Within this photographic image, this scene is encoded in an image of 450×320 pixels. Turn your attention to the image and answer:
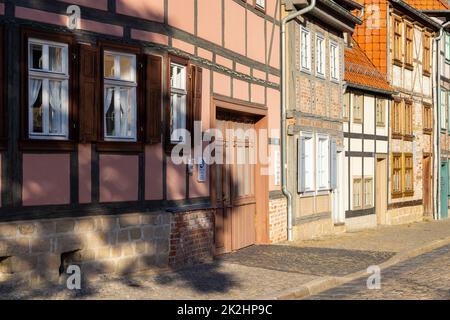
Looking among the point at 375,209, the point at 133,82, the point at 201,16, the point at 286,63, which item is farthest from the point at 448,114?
the point at 133,82

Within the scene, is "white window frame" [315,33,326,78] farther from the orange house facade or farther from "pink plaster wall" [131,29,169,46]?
"pink plaster wall" [131,29,169,46]

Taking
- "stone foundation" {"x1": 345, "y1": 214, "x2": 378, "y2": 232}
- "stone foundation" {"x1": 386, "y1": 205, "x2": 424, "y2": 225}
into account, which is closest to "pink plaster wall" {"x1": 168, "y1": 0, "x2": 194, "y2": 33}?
"stone foundation" {"x1": 345, "y1": 214, "x2": 378, "y2": 232}

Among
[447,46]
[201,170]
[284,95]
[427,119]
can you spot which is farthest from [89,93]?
[447,46]

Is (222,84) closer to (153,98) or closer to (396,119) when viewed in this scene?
(153,98)

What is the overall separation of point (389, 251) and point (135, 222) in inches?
255

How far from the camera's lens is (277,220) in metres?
17.3

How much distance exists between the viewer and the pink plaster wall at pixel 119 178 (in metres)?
11.0

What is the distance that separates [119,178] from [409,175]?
18.4m

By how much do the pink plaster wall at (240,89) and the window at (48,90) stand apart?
16.9ft

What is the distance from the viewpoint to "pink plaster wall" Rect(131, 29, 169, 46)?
11.5 m

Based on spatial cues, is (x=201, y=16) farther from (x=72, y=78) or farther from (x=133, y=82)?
(x=72, y=78)

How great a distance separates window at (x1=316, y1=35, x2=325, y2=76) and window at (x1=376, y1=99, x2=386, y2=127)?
506 centimetres

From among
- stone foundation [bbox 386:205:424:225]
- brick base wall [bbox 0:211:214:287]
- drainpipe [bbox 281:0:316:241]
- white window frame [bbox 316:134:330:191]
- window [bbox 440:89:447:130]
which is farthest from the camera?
window [bbox 440:89:447:130]
